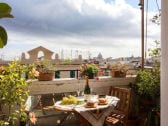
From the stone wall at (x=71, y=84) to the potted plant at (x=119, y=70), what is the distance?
101 mm

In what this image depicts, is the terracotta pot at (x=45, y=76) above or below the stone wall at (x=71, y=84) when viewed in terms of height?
above

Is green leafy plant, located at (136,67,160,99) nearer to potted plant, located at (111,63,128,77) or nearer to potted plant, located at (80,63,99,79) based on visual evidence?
potted plant, located at (111,63,128,77)

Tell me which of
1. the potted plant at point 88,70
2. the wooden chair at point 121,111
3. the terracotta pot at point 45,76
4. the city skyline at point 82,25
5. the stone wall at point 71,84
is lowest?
the wooden chair at point 121,111

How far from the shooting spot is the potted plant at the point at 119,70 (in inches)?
173

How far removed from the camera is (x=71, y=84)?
3924 millimetres

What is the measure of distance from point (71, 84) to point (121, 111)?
3.11 feet

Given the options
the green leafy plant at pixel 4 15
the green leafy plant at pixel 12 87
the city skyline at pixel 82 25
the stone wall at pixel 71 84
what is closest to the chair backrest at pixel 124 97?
the stone wall at pixel 71 84

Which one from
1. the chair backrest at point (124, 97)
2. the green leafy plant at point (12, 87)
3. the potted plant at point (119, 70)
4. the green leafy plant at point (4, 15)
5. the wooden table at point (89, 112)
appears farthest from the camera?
the potted plant at point (119, 70)

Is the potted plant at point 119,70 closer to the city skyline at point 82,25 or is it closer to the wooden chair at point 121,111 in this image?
the wooden chair at point 121,111

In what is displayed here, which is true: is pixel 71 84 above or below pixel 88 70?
below

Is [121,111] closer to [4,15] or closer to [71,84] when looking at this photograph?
[71,84]

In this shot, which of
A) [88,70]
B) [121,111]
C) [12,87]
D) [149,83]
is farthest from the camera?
[149,83]

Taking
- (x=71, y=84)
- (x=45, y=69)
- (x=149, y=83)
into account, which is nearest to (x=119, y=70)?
(x=149, y=83)

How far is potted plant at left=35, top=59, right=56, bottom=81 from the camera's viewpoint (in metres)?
3.68
